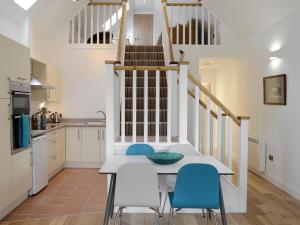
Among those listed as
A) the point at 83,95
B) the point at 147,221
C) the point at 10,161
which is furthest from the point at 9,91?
the point at 83,95

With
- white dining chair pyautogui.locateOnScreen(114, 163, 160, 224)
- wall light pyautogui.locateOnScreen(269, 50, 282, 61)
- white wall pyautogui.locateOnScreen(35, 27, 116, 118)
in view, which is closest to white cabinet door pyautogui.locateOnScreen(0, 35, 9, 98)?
white dining chair pyautogui.locateOnScreen(114, 163, 160, 224)

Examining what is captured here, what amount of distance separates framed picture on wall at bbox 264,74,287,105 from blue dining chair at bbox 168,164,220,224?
8.76ft

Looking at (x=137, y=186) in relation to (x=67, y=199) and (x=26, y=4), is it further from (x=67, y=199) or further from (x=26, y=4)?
(x=26, y=4)

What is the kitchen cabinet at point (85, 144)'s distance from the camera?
6.12m

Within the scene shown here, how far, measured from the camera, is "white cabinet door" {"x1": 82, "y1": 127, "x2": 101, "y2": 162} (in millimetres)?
6117

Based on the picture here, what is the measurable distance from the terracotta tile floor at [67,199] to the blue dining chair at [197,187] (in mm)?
1546

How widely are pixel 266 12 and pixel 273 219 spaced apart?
10.8 ft

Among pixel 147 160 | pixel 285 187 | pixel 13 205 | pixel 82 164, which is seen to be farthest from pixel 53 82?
pixel 285 187

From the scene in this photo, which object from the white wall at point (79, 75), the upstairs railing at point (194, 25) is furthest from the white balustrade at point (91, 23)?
the upstairs railing at point (194, 25)

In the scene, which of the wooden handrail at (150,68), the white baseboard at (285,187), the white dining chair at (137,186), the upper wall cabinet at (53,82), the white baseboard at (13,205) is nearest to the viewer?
the white dining chair at (137,186)

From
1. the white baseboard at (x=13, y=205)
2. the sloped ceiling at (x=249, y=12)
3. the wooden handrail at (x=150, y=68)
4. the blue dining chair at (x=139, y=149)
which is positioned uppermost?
the sloped ceiling at (x=249, y=12)

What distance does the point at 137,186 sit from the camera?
8.44 ft

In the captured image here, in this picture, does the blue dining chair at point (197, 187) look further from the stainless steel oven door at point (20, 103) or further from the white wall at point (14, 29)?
the white wall at point (14, 29)

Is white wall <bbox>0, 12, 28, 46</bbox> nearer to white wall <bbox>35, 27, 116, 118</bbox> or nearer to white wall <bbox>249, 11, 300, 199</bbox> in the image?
white wall <bbox>35, 27, 116, 118</bbox>
